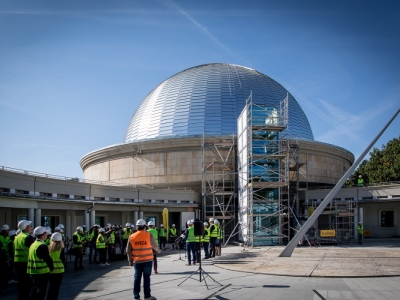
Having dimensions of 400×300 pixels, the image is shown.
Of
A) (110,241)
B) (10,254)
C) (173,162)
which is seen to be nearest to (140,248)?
(10,254)

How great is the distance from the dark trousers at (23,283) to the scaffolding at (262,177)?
60.6 ft

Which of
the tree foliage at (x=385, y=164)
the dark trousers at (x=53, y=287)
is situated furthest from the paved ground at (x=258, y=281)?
the tree foliage at (x=385, y=164)

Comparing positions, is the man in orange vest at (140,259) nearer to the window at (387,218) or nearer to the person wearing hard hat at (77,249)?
the person wearing hard hat at (77,249)

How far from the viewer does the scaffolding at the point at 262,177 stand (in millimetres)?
27906

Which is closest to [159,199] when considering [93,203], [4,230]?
[93,203]

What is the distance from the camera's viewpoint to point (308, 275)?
1249cm

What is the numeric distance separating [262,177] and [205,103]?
13.6 metres

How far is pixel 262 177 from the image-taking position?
1147 inches

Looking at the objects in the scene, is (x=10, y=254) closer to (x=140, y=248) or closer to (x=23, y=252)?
(x=23, y=252)

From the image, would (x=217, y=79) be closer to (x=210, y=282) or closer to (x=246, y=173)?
(x=246, y=173)

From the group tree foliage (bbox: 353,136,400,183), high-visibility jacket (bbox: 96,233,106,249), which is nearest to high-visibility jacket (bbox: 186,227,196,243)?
high-visibility jacket (bbox: 96,233,106,249)

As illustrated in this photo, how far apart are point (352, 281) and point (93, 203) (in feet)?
69.1

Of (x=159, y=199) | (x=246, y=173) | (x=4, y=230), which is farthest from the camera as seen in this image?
(x=159, y=199)

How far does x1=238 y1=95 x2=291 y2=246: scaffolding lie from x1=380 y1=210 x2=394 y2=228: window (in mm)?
12507
